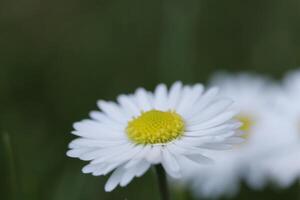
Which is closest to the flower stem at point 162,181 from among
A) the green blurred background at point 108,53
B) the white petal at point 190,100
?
the white petal at point 190,100

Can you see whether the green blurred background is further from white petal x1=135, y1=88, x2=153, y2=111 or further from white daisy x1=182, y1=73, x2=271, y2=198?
white petal x1=135, y1=88, x2=153, y2=111

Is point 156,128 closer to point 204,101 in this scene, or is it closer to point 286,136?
point 204,101

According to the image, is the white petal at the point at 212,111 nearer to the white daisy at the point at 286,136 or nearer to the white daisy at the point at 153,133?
the white daisy at the point at 153,133

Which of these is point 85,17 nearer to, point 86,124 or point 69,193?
point 69,193

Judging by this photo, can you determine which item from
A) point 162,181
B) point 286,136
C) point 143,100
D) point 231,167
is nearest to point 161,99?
point 143,100

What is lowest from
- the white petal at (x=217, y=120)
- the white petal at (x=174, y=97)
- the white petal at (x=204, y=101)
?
the white petal at (x=217, y=120)

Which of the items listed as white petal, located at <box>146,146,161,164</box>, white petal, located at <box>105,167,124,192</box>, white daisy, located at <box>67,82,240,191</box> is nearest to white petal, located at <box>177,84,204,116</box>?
white daisy, located at <box>67,82,240,191</box>

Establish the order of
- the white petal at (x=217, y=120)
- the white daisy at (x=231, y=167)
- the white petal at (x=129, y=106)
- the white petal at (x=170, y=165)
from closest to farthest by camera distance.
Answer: the white petal at (x=170, y=165) → the white petal at (x=217, y=120) → the white petal at (x=129, y=106) → the white daisy at (x=231, y=167)

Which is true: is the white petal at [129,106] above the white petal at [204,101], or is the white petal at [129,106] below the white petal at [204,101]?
above
